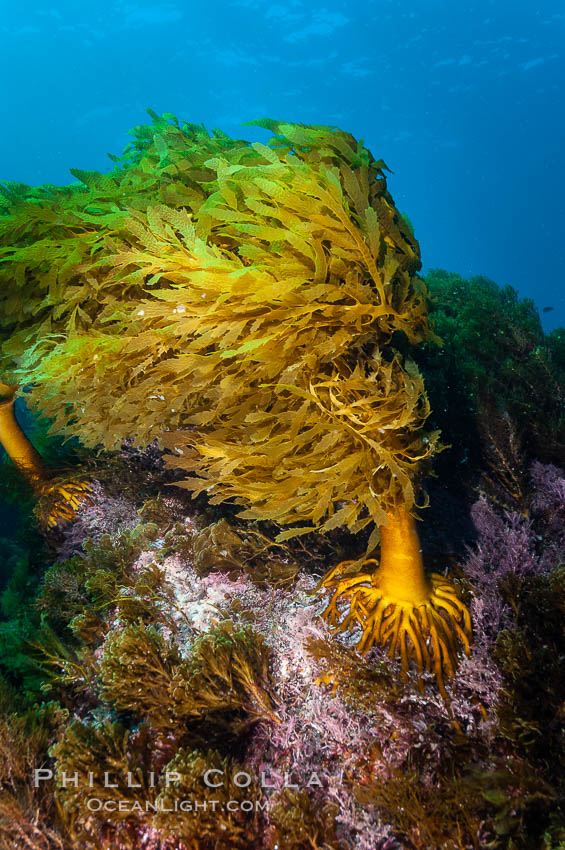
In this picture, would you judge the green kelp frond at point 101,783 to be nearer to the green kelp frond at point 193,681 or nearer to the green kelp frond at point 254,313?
the green kelp frond at point 193,681

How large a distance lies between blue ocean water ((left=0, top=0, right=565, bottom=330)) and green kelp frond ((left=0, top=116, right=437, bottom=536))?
3280 inches

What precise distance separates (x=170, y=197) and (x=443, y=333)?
14.9 ft

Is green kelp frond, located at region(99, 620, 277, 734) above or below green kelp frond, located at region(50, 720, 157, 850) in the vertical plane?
above

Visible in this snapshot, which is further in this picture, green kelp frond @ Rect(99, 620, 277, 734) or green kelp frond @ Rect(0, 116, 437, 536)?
green kelp frond @ Rect(99, 620, 277, 734)

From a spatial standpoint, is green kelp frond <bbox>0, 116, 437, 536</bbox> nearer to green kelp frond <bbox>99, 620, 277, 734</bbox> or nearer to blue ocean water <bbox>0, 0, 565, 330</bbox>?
green kelp frond <bbox>99, 620, 277, 734</bbox>

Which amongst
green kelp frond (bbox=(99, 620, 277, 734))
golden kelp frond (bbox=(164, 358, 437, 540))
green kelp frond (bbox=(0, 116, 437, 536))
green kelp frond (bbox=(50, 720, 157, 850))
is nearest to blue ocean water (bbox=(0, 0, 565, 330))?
green kelp frond (bbox=(0, 116, 437, 536))

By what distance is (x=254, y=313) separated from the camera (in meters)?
1.73

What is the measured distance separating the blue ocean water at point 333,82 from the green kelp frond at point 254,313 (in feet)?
273

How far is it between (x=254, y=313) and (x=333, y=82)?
386 ft

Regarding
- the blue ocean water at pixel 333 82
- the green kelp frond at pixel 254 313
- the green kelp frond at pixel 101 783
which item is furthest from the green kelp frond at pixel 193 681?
the blue ocean water at pixel 333 82

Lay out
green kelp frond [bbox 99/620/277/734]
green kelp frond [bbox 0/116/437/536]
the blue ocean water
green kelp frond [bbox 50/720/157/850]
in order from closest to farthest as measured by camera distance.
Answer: green kelp frond [bbox 0/116/437/536] → green kelp frond [bbox 50/720/157/850] → green kelp frond [bbox 99/620/277/734] → the blue ocean water

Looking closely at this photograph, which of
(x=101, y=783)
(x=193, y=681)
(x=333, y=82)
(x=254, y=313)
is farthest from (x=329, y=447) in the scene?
(x=333, y=82)

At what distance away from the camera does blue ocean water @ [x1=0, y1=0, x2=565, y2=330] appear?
76.3 meters

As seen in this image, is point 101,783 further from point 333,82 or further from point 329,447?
point 333,82
